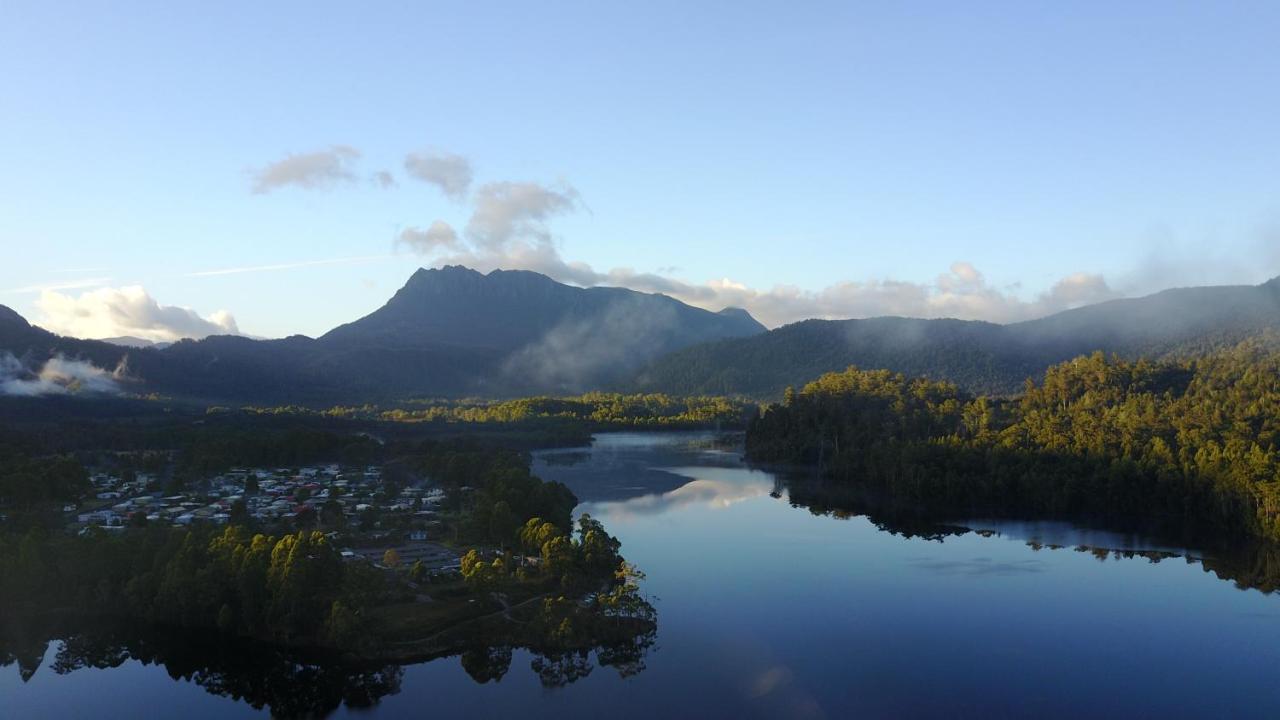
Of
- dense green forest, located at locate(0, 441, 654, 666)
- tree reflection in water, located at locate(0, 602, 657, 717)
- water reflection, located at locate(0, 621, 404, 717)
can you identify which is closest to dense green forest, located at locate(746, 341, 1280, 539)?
dense green forest, located at locate(0, 441, 654, 666)

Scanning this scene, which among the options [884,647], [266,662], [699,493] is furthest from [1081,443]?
[266,662]

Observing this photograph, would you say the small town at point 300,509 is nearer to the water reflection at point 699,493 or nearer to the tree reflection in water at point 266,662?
the tree reflection in water at point 266,662

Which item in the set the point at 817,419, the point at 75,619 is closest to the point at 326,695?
the point at 75,619

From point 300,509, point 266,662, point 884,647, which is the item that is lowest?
point 884,647

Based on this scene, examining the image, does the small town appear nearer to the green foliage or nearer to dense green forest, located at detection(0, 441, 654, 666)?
dense green forest, located at detection(0, 441, 654, 666)

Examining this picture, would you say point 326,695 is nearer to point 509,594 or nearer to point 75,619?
point 509,594

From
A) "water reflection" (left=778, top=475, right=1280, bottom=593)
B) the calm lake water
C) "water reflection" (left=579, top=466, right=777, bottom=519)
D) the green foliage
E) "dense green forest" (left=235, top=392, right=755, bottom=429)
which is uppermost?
"dense green forest" (left=235, top=392, right=755, bottom=429)

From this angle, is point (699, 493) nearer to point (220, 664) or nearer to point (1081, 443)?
point (1081, 443)
